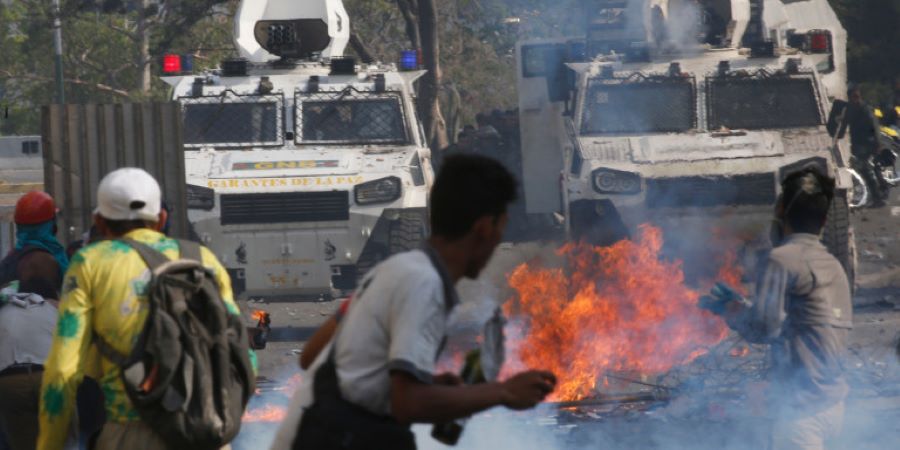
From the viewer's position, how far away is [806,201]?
5.46m

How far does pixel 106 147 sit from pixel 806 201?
256 inches

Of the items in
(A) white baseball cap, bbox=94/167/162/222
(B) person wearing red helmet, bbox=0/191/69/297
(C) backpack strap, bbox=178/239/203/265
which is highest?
(A) white baseball cap, bbox=94/167/162/222

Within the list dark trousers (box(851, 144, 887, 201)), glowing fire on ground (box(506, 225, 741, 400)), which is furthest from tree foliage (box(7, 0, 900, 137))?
glowing fire on ground (box(506, 225, 741, 400))

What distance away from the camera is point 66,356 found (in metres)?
4.24

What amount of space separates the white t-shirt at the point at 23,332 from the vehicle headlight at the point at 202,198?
24.4ft

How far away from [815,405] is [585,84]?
842cm

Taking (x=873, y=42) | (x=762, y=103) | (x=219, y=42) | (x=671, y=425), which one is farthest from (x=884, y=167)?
(x=219, y=42)

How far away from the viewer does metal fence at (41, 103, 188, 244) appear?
10.8 meters

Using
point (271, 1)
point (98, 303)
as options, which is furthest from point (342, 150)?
point (98, 303)

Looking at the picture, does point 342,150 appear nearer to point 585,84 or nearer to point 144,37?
point 585,84

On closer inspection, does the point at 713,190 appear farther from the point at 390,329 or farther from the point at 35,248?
the point at 390,329

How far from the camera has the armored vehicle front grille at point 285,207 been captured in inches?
516

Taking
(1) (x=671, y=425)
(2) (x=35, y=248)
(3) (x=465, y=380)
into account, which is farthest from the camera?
(1) (x=671, y=425)

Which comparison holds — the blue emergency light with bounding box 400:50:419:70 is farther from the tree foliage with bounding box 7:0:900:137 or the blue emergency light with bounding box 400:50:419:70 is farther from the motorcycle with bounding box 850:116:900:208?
the tree foliage with bounding box 7:0:900:137
